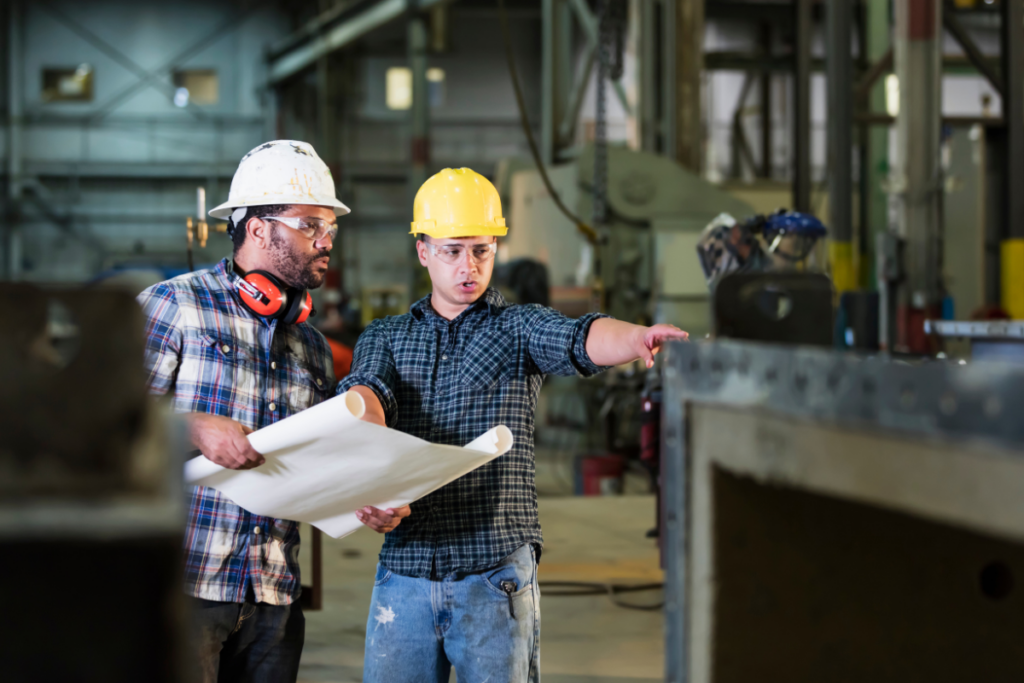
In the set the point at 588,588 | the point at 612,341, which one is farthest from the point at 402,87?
the point at 612,341

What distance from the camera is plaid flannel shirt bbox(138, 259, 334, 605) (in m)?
2.21

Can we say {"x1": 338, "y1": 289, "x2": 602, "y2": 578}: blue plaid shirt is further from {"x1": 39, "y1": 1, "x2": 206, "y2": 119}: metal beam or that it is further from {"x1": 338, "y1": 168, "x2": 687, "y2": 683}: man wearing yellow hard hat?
{"x1": 39, "y1": 1, "x2": 206, "y2": 119}: metal beam

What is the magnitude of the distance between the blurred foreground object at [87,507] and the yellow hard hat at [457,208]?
162cm

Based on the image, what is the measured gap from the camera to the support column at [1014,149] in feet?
27.7

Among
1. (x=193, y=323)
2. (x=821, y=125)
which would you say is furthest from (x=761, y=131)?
(x=193, y=323)

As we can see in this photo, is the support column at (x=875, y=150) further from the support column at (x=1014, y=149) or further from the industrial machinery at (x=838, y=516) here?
the industrial machinery at (x=838, y=516)

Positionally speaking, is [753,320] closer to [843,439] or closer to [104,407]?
[843,439]

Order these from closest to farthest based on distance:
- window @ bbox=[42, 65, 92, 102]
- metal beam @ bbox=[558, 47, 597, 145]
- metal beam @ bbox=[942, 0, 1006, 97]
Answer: metal beam @ bbox=[942, 0, 1006, 97] → metal beam @ bbox=[558, 47, 597, 145] → window @ bbox=[42, 65, 92, 102]

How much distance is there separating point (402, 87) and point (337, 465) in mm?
22163

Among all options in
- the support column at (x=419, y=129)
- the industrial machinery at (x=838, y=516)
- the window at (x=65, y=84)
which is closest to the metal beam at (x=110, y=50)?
the window at (x=65, y=84)

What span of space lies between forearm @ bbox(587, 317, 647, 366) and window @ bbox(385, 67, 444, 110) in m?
21.7

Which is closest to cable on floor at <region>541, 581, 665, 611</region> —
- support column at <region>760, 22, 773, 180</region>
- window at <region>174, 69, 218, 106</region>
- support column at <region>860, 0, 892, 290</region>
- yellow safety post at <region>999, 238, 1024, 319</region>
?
yellow safety post at <region>999, 238, 1024, 319</region>

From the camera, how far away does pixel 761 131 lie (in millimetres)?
19969

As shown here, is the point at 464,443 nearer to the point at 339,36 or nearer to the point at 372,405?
the point at 372,405
